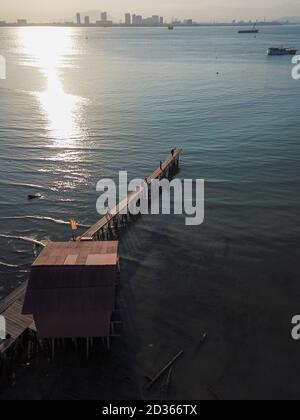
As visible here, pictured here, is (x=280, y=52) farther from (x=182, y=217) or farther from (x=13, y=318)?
(x=13, y=318)

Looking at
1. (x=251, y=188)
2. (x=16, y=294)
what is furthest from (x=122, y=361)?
(x=251, y=188)

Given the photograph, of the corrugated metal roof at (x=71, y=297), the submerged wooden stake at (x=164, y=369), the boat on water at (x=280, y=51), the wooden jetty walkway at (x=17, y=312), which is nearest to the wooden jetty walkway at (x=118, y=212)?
the wooden jetty walkway at (x=17, y=312)

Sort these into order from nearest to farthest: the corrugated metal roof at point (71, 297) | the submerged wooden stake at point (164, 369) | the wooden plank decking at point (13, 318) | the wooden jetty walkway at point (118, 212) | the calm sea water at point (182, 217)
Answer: the submerged wooden stake at point (164, 369) < the corrugated metal roof at point (71, 297) < the wooden plank decking at point (13, 318) < the calm sea water at point (182, 217) < the wooden jetty walkway at point (118, 212)

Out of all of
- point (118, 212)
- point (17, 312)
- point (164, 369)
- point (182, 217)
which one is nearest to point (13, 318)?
point (17, 312)

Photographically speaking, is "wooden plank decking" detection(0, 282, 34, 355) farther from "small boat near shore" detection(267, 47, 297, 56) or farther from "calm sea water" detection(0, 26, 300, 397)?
"small boat near shore" detection(267, 47, 297, 56)

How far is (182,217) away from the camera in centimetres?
4800

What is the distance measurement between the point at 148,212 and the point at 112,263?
66.2 feet

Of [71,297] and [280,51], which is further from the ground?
[280,51]

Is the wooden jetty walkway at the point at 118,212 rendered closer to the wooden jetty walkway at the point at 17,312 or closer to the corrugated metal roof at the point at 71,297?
the wooden jetty walkway at the point at 17,312

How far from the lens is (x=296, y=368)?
29047 millimetres

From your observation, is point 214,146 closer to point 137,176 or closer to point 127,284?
point 137,176

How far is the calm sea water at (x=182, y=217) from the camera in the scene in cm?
3123

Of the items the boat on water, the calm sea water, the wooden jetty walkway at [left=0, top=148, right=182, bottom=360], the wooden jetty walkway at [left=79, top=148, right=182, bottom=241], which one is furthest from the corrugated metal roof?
the boat on water

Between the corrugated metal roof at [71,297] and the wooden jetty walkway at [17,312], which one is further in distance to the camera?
the wooden jetty walkway at [17,312]
